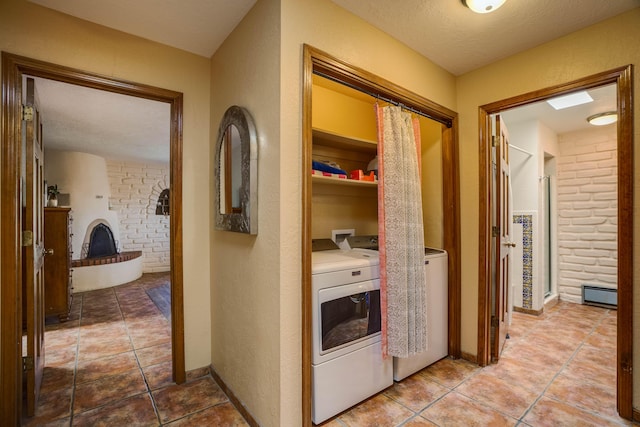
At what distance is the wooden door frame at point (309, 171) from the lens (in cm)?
146

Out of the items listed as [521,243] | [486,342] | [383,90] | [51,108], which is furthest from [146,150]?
[521,243]

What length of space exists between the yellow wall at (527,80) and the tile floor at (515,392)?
0.86ft

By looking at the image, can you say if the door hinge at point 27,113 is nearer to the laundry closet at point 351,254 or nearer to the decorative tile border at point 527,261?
the laundry closet at point 351,254

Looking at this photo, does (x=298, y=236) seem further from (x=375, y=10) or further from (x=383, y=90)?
(x=375, y=10)

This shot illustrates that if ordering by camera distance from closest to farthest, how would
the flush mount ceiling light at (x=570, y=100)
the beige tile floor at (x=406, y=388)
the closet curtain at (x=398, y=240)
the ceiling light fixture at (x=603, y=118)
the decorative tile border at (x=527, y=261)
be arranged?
the beige tile floor at (x=406, y=388)
the closet curtain at (x=398, y=240)
the flush mount ceiling light at (x=570, y=100)
the ceiling light fixture at (x=603, y=118)
the decorative tile border at (x=527, y=261)

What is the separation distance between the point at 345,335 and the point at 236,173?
3.77 ft

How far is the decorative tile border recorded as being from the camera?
11.5 ft

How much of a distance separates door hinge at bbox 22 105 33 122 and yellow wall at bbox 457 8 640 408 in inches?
113

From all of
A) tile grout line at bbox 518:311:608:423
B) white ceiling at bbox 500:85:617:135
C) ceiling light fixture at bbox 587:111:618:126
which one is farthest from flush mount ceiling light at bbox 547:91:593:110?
tile grout line at bbox 518:311:608:423

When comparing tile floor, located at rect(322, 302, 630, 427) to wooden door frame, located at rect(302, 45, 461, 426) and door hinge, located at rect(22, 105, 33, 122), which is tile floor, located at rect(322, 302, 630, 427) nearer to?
wooden door frame, located at rect(302, 45, 461, 426)

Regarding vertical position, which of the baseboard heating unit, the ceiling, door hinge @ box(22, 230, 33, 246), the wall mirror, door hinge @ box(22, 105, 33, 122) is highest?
the ceiling

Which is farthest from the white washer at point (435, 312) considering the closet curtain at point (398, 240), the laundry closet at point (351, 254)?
the closet curtain at point (398, 240)

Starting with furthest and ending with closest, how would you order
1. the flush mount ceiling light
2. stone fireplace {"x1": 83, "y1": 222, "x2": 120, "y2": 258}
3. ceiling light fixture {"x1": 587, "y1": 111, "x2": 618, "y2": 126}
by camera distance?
1. stone fireplace {"x1": 83, "y1": 222, "x2": 120, "y2": 258}
2. ceiling light fixture {"x1": 587, "y1": 111, "x2": 618, "y2": 126}
3. the flush mount ceiling light

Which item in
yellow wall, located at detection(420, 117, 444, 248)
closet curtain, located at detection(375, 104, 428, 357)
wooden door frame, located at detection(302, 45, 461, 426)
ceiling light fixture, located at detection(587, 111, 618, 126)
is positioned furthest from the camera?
ceiling light fixture, located at detection(587, 111, 618, 126)
